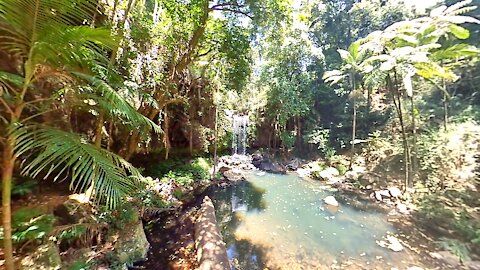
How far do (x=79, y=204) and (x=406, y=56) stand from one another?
9423 millimetres

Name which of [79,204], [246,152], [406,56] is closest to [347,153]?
[246,152]

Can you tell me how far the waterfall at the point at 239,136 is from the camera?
15328mm

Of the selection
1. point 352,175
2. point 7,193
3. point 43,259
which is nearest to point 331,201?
point 352,175

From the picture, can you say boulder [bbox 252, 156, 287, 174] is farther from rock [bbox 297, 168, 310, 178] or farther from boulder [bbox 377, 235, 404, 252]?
boulder [bbox 377, 235, 404, 252]

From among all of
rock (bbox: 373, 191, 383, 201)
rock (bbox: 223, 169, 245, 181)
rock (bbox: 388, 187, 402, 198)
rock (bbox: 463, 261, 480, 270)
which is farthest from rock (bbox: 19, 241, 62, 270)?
rock (bbox: 388, 187, 402, 198)

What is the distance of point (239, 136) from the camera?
51.5ft

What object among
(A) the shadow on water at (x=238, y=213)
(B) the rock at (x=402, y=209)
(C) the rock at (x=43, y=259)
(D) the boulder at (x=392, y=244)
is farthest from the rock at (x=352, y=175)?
(C) the rock at (x=43, y=259)

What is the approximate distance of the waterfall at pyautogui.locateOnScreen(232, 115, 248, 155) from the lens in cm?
1533

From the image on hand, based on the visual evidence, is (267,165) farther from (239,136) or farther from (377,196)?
(377,196)

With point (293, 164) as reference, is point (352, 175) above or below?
below

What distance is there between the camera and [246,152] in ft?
52.4

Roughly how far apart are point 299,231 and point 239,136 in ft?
32.0

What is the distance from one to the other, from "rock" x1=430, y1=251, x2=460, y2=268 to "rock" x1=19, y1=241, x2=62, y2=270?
22.7 ft

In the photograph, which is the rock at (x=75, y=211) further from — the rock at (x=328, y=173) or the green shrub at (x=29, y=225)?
the rock at (x=328, y=173)
